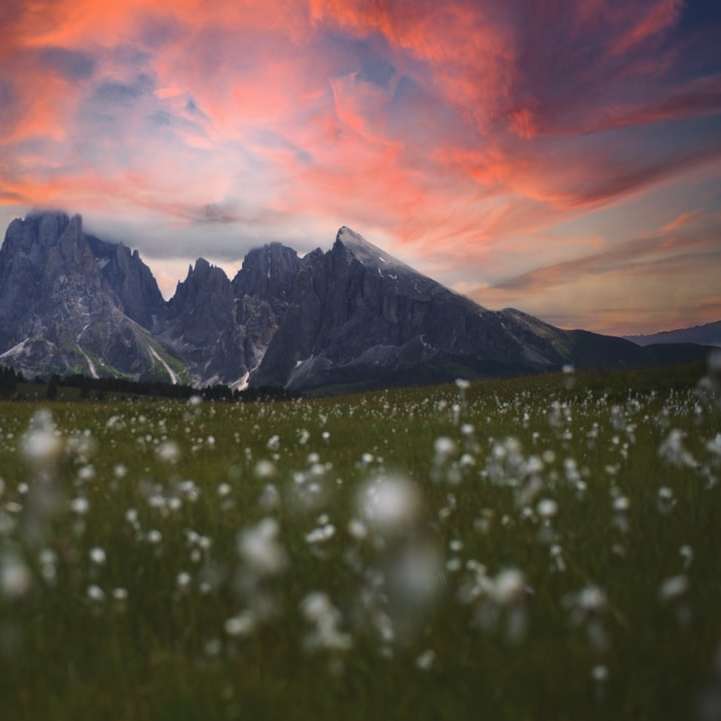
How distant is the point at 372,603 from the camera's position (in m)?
3.81

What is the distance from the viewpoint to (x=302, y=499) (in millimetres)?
6277

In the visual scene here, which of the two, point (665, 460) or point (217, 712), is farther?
point (665, 460)

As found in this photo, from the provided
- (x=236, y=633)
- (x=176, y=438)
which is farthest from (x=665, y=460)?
(x=176, y=438)

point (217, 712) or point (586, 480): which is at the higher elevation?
point (586, 480)

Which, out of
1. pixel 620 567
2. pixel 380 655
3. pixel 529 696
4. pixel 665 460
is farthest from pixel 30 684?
pixel 665 460

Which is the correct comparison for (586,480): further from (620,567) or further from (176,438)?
(176,438)

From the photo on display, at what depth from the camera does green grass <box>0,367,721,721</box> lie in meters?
3.03

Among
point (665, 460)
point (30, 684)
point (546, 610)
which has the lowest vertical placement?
point (30, 684)

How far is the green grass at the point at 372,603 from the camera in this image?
9.95ft

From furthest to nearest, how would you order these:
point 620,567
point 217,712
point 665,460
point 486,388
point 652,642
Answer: point 486,388
point 665,460
point 620,567
point 652,642
point 217,712

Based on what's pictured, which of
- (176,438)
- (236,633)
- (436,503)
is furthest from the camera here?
(176,438)

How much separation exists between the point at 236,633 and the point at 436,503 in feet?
9.95

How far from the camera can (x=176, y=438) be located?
12.5 meters

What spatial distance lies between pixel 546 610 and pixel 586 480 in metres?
3.36
